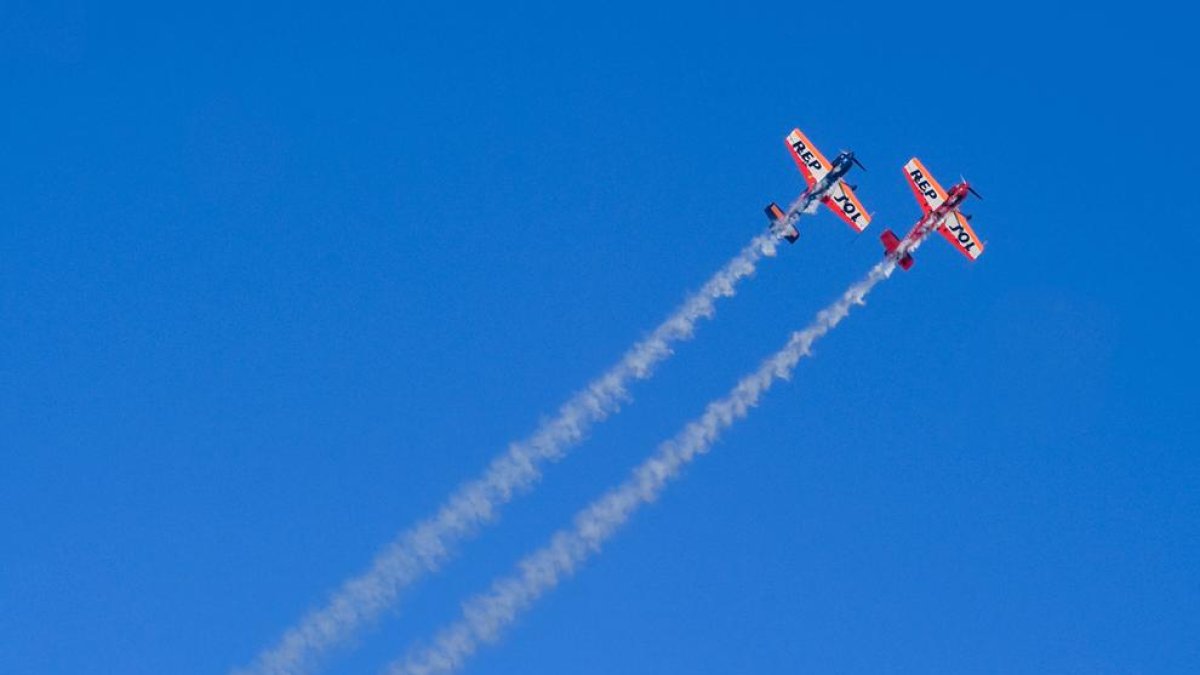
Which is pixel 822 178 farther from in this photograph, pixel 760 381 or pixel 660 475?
pixel 660 475

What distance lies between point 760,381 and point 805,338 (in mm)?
5236

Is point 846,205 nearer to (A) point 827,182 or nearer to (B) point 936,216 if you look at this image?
(A) point 827,182

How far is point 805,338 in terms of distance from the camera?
140 m

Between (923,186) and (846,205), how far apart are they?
21.5 feet

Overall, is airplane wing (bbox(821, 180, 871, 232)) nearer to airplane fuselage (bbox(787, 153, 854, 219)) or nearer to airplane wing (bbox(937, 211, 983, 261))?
airplane fuselage (bbox(787, 153, 854, 219))

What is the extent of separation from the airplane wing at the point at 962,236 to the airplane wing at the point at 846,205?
250 inches

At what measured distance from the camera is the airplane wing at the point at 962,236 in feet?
488

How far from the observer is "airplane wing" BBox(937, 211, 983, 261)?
488ft

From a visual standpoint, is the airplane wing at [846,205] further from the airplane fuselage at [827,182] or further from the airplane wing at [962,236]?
the airplane wing at [962,236]

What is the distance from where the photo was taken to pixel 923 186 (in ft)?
492

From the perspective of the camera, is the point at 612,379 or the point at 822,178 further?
Answer: the point at 822,178

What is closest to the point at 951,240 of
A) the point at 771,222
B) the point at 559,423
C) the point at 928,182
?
the point at 928,182

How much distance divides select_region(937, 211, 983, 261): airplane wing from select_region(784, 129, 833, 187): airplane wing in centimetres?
1036

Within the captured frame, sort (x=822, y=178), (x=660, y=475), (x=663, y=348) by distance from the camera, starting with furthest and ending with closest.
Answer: (x=822, y=178), (x=663, y=348), (x=660, y=475)
